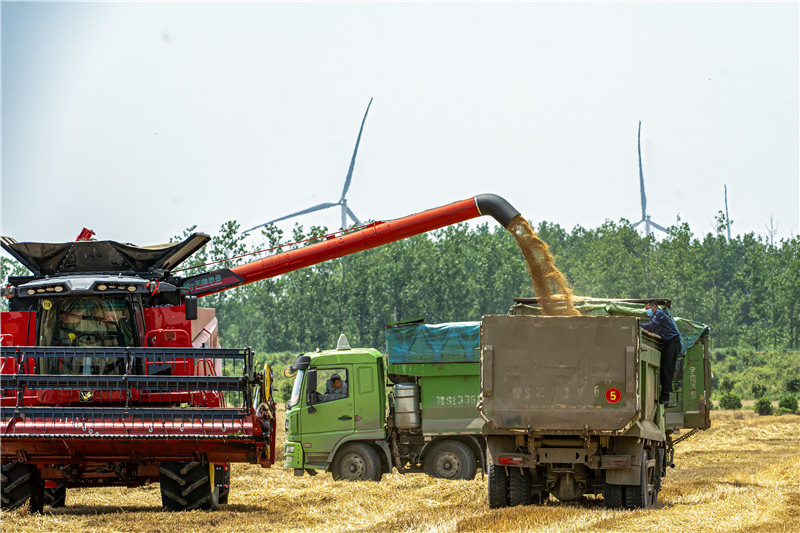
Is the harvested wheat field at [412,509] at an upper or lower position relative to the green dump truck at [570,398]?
lower

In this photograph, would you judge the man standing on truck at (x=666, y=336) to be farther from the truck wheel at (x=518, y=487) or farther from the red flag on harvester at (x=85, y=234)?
the red flag on harvester at (x=85, y=234)

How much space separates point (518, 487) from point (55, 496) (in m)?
6.06

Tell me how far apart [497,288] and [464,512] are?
62128mm

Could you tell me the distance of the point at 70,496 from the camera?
15.2 metres

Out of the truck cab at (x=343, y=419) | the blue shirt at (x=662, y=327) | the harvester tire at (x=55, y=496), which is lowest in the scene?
the harvester tire at (x=55, y=496)

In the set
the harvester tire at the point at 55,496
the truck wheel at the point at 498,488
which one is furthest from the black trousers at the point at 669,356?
the harvester tire at the point at 55,496

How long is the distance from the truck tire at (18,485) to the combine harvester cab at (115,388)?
0.04 feet

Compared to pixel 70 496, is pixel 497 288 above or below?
above

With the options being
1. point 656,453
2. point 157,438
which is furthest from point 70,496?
point 656,453

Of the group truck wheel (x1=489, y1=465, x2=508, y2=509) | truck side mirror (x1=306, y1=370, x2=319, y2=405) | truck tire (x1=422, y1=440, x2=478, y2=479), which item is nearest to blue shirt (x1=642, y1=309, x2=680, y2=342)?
truck wheel (x1=489, y1=465, x2=508, y2=509)

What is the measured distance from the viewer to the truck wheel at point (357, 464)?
18.9 m

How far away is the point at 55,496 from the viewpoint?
13.8m

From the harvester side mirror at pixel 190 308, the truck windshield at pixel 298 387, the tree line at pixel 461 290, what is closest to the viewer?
the harvester side mirror at pixel 190 308

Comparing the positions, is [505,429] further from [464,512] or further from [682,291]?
[682,291]
